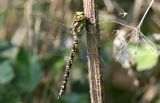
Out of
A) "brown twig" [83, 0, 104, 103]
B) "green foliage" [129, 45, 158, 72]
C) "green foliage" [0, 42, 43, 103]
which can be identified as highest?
"brown twig" [83, 0, 104, 103]

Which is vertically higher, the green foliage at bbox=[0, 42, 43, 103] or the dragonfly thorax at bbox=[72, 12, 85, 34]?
the dragonfly thorax at bbox=[72, 12, 85, 34]

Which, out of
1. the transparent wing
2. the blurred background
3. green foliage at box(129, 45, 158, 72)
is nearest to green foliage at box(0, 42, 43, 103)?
the blurred background

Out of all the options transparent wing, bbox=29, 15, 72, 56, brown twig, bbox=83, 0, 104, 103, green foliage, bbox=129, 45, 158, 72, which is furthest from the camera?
transparent wing, bbox=29, 15, 72, 56

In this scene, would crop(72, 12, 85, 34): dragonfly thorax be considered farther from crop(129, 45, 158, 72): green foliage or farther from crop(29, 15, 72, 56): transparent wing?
crop(29, 15, 72, 56): transparent wing

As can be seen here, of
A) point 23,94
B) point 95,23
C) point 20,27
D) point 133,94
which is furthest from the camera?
point 20,27

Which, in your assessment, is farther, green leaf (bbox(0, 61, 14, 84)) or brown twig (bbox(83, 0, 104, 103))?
green leaf (bbox(0, 61, 14, 84))

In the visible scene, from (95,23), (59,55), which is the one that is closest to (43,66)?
(59,55)

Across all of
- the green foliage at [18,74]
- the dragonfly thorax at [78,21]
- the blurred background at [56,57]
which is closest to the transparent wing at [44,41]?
the blurred background at [56,57]

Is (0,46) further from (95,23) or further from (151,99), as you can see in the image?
A: (95,23)
